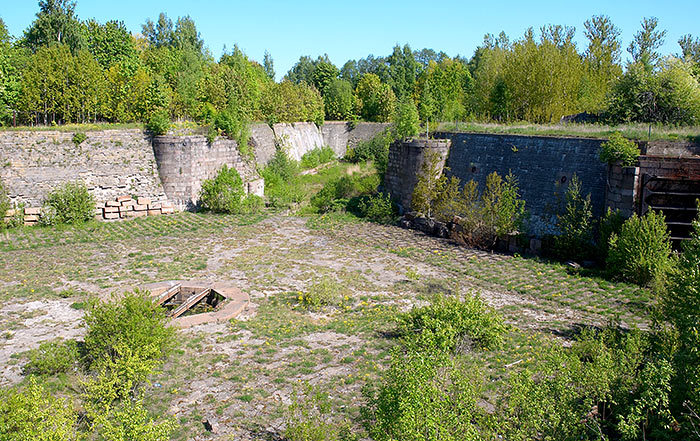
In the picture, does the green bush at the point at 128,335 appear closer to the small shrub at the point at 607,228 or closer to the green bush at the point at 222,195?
the small shrub at the point at 607,228

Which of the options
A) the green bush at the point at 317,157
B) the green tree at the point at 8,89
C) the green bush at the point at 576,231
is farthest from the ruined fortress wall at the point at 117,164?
the green bush at the point at 576,231

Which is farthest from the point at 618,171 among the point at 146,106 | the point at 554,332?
the point at 146,106

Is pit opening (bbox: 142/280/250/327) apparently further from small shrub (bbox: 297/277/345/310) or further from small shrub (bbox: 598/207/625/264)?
small shrub (bbox: 598/207/625/264)

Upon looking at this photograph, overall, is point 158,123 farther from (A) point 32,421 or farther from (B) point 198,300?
(A) point 32,421

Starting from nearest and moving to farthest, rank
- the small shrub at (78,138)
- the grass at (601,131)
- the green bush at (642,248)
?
the green bush at (642,248) < the grass at (601,131) < the small shrub at (78,138)

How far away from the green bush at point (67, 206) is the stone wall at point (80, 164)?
39cm

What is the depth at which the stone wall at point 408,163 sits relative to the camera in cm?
2008

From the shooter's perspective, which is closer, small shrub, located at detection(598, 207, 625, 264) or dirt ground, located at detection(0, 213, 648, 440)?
dirt ground, located at detection(0, 213, 648, 440)

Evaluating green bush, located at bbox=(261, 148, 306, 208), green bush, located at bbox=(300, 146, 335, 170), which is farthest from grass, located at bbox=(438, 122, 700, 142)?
green bush, located at bbox=(300, 146, 335, 170)

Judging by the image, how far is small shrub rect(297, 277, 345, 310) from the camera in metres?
11.2

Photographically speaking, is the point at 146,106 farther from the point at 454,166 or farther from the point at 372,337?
the point at 372,337

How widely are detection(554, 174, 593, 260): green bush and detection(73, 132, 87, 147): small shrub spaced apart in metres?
16.4

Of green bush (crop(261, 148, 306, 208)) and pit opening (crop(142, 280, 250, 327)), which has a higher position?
green bush (crop(261, 148, 306, 208))

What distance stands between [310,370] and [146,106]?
1690 cm
